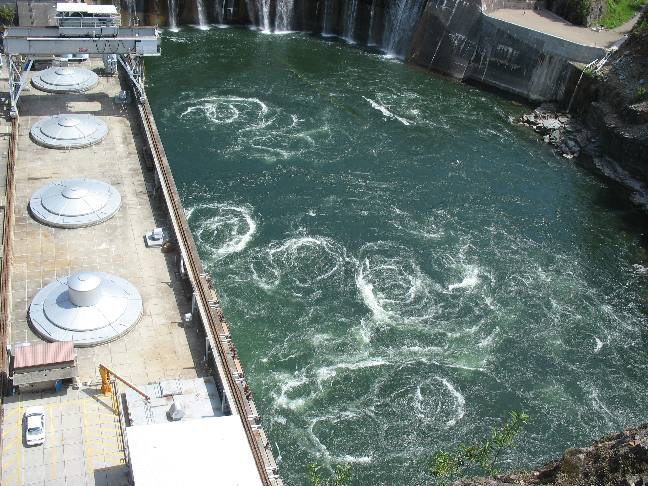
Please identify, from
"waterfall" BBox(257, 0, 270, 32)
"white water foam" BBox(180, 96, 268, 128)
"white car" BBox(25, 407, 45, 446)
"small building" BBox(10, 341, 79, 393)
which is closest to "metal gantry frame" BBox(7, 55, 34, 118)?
"white water foam" BBox(180, 96, 268, 128)

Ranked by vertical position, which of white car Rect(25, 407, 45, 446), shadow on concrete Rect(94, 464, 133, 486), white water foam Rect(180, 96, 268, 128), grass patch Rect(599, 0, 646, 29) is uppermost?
grass patch Rect(599, 0, 646, 29)

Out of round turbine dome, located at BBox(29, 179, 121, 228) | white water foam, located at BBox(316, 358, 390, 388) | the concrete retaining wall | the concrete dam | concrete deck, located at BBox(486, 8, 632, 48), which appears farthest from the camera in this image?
concrete deck, located at BBox(486, 8, 632, 48)

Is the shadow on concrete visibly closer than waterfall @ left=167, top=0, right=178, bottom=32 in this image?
Yes

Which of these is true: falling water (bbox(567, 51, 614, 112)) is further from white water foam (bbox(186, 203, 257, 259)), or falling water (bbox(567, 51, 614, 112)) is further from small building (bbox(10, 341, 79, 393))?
small building (bbox(10, 341, 79, 393))

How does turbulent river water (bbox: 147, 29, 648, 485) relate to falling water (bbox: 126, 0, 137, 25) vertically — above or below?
below

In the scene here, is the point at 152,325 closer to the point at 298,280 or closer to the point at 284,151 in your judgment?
the point at 298,280

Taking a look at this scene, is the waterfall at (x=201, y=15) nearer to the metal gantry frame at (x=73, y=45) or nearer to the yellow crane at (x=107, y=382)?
the metal gantry frame at (x=73, y=45)

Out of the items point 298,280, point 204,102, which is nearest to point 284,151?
point 204,102

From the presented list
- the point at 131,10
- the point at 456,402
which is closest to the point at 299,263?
the point at 456,402
